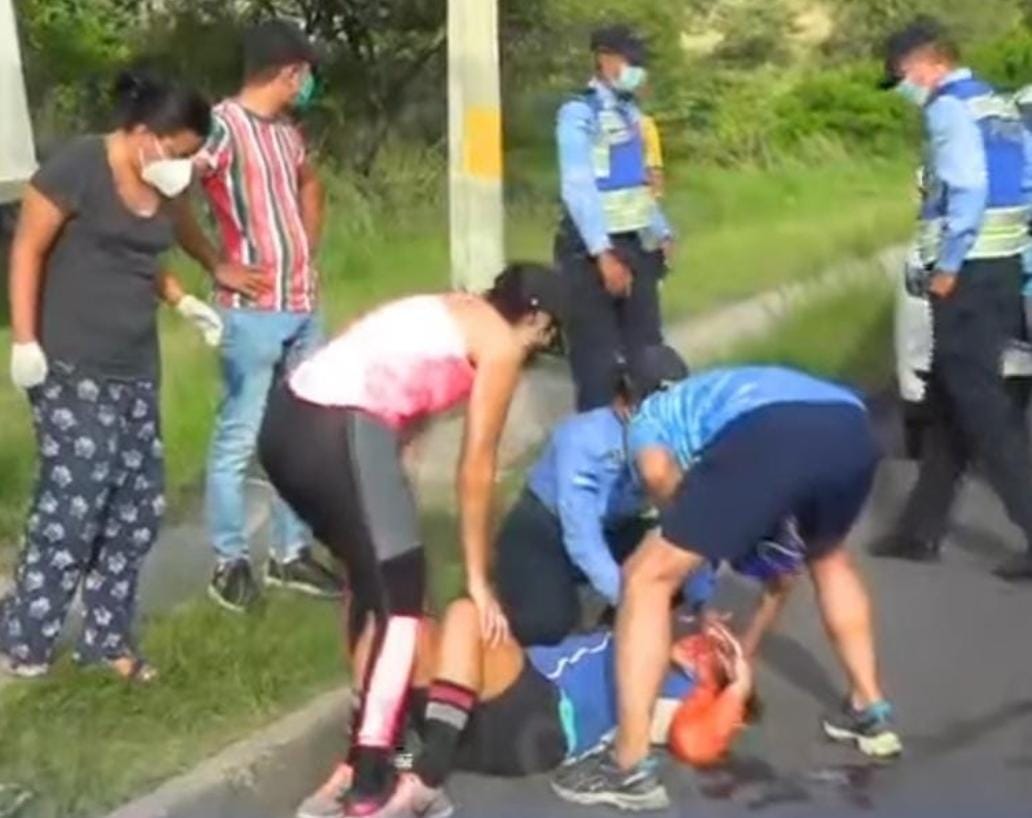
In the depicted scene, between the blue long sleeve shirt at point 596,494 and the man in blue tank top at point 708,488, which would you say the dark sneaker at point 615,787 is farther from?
the blue long sleeve shirt at point 596,494

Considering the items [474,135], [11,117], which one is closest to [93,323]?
[474,135]

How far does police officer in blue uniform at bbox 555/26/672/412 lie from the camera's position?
10.1 metres

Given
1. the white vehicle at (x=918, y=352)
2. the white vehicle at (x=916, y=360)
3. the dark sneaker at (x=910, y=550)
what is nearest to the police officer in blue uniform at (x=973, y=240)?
the dark sneaker at (x=910, y=550)

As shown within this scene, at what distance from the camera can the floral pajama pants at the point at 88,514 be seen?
6992 mm

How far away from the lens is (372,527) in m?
6.41

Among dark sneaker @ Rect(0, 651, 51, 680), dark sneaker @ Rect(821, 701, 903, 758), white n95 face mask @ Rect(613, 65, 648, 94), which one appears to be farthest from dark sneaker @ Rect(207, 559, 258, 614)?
white n95 face mask @ Rect(613, 65, 648, 94)

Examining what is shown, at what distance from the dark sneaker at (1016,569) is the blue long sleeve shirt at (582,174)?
1.90 meters

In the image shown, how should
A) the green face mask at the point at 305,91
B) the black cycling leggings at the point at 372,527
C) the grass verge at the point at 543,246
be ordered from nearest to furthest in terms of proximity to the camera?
the black cycling leggings at the point at 372,527
the green face mask at the point at 305,91
the grass verge at the point at 543,246

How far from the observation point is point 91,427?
23.0 ft

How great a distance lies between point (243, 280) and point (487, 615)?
1.66 metres

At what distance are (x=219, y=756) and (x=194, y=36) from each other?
1171 centimetres

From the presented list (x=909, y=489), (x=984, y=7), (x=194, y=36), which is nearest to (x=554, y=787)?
(x=909, y=489)

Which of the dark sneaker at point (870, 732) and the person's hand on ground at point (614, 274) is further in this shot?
the person's hand on ground at point (614, 274)

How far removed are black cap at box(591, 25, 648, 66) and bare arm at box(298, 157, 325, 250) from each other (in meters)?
2.18
